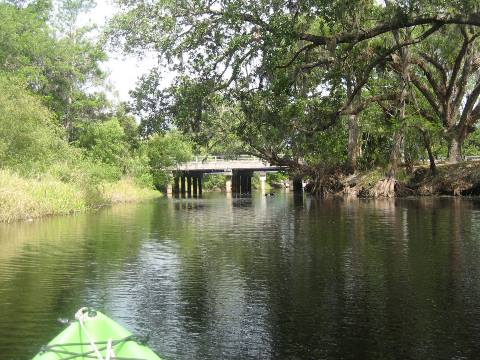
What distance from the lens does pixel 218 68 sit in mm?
23641

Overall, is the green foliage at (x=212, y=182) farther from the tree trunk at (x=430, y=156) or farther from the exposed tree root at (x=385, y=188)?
the exposed tree root at (x=385, y=188)

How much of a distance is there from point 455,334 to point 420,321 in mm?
839

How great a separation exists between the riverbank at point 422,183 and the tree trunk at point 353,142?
1.43 metres

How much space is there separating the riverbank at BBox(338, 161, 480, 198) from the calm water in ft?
71.8

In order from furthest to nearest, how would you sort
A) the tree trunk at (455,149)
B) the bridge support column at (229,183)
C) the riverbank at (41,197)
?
the bridge support column at (229,183) → the tree trunk at (455,149) → the riverbank at (41,197)

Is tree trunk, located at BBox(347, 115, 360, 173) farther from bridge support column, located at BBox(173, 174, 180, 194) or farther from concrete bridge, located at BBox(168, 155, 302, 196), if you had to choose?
bridge support column, located at BBox(173, 174, 180, 194)

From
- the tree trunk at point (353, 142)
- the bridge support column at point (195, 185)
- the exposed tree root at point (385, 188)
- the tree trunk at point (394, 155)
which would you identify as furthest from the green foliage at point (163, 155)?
the tree trunk at point (394, 155)

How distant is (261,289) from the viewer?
1298 centimetres

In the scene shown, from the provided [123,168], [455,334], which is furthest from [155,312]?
[123,168]

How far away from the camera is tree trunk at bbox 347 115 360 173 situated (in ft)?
165

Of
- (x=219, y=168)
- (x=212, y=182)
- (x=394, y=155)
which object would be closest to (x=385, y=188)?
(x=394, y=155)

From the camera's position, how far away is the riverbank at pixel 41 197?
3007 cm

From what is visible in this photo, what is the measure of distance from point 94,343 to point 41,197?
29.1 metres

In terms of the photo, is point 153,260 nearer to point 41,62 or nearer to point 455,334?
point 455,334
